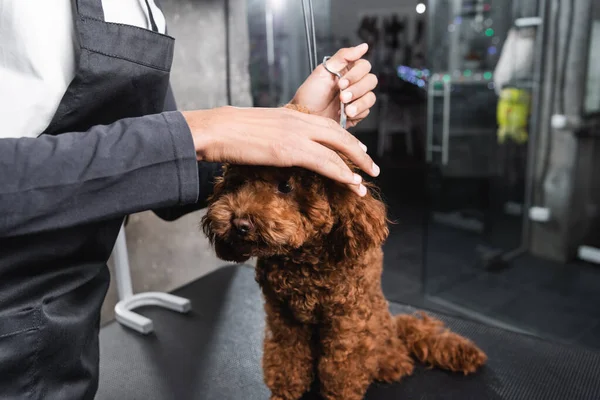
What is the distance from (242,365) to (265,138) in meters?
0.64

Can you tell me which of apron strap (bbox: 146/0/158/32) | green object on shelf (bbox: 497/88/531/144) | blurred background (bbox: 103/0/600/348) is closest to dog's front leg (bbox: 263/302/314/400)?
apron strap (bbox: 146/0/158/32)

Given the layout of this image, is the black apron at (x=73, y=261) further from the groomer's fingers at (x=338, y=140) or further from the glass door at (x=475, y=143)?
the glass door at (x=475, y=143)

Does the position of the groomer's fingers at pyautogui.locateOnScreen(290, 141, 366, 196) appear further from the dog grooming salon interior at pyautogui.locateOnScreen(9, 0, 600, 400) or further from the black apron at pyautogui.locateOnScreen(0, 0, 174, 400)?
the dog grooming salon interior at pyautogui.locateOnScreen(9, 0, 600, 400)

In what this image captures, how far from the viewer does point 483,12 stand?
2348 millimetres

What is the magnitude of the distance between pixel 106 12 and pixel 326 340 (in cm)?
62

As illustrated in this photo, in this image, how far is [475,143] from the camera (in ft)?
8.16

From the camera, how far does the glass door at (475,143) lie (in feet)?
7.70

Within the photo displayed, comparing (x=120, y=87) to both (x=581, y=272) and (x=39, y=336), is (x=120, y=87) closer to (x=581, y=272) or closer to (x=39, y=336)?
(x=39, y=336)

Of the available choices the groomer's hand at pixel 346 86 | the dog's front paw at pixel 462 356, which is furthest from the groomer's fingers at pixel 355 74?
the dog's front paw at pixel 462 356

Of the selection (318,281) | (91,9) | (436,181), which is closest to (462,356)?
(318,281)

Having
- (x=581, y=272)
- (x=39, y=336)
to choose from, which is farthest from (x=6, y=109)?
(x=581, y=272)

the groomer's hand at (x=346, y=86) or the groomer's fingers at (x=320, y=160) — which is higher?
the groomer's hand at (x=346, y=86)

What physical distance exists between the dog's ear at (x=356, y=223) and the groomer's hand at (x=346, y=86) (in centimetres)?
17

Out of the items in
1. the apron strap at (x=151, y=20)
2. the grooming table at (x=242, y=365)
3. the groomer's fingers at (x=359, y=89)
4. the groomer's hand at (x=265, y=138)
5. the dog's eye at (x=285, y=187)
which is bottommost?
the grooming table at (x=242, y=365)
